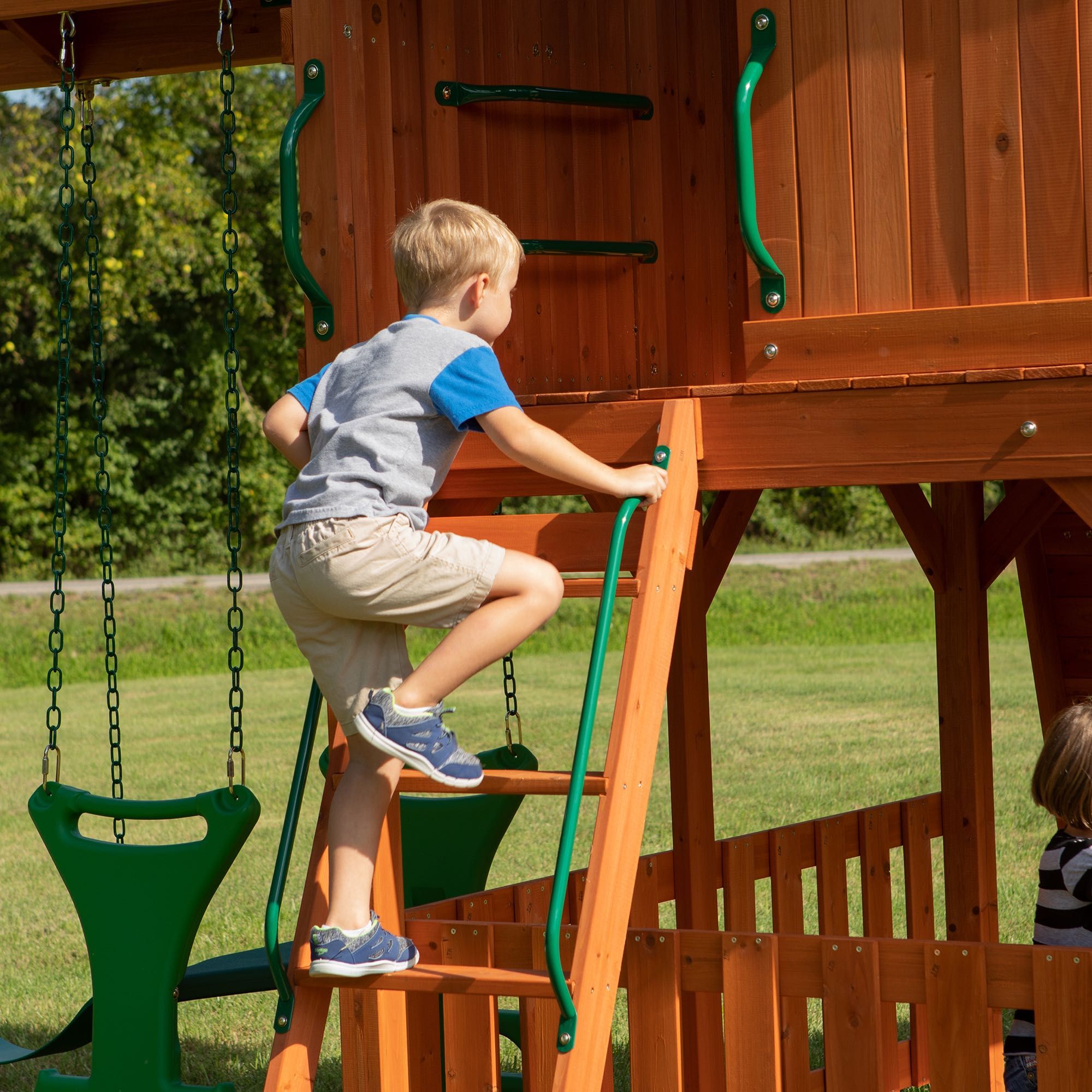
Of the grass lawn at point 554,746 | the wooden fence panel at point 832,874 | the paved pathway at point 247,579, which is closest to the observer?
the wooden fence panel at point 832,874

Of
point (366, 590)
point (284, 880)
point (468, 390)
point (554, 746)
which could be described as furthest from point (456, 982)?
point (554, 746)

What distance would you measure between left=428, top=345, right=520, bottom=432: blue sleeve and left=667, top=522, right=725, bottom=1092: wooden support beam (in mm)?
2379

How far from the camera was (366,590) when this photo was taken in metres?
3.10

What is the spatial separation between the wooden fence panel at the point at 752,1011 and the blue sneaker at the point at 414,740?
0.79 metres

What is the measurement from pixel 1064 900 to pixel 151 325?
71.5 ft

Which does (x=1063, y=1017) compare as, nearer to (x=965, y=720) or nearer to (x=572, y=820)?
(x=572, y=820)

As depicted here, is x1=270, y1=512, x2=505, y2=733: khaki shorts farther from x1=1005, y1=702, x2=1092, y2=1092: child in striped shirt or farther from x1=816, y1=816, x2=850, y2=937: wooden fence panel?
x1=816, y1=816, x2=850, y2=937: wooden fence panel

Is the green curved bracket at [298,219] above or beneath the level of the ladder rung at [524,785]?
above

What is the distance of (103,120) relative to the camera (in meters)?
22.1

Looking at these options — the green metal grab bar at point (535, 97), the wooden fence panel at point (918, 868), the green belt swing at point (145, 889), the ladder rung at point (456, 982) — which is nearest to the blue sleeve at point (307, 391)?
the green belt swing at point (145, 889)

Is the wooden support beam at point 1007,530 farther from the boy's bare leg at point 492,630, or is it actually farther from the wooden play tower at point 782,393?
Answer: the boy's bare leg at point 492,630

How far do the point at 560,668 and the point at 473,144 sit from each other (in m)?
12.7

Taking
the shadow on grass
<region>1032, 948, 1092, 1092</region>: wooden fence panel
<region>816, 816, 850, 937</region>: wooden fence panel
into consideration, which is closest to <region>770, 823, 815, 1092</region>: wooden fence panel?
<region>816, 816, 850, 937</region>: wooden fence panel

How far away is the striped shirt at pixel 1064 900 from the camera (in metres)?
3.64
